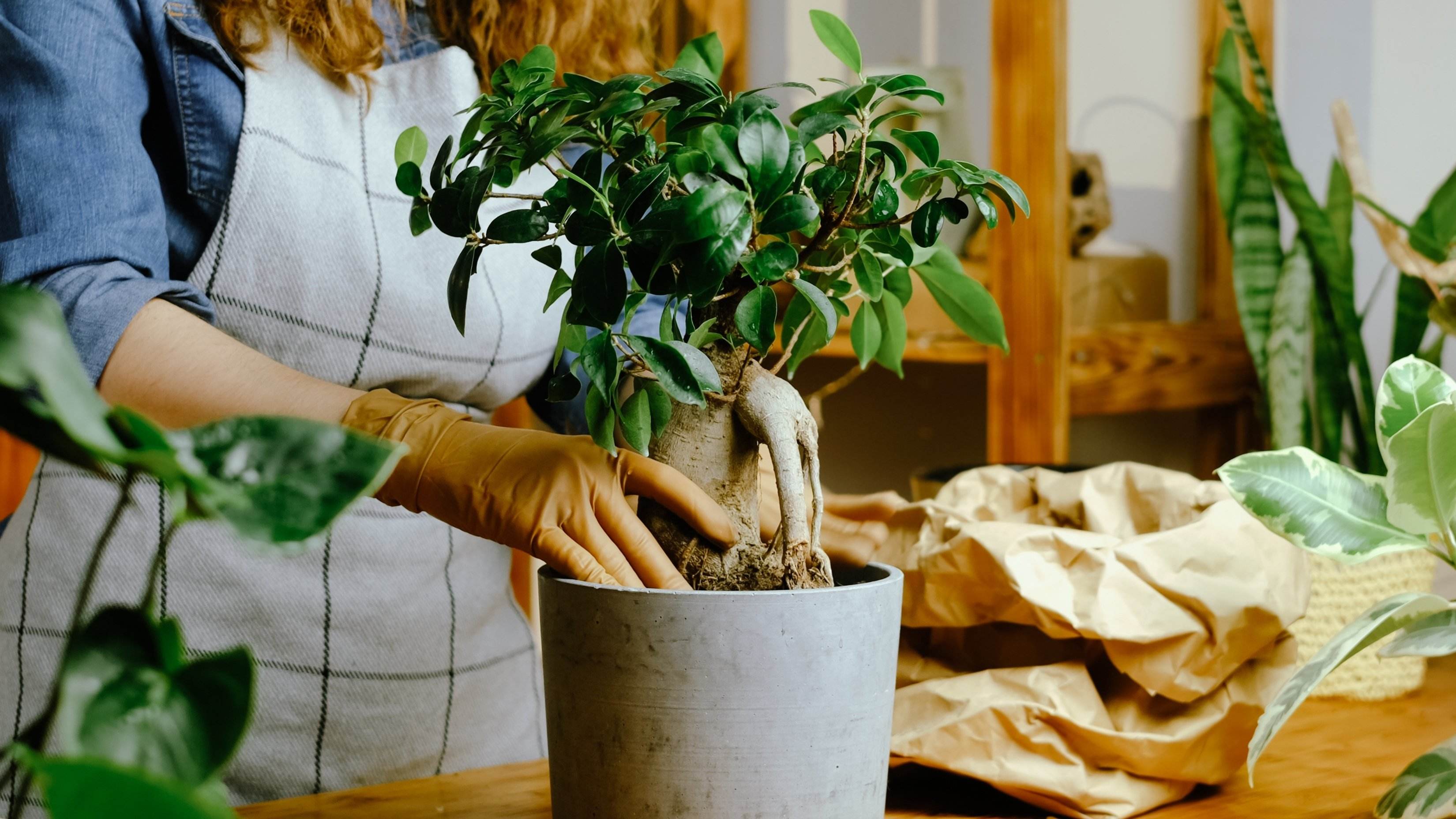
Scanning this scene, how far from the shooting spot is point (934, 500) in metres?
0.79

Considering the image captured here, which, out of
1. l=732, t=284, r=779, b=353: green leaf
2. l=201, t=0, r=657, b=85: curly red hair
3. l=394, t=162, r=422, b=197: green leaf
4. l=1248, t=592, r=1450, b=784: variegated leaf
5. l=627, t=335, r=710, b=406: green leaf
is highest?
l=201, t=0, r=657, b=85: curly red hair

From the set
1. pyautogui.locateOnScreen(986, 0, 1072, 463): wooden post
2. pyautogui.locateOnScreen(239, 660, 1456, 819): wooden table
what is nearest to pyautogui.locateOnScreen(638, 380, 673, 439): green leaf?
pyautogui.locateOnScreen(239, 660, 1456, 819): wooden table

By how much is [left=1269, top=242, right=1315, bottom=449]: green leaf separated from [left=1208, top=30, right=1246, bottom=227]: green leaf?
5.0 inches

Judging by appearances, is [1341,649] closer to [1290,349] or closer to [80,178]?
[80,178]

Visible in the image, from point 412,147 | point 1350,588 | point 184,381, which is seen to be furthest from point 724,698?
point 1350,588

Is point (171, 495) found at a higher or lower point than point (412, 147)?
lower

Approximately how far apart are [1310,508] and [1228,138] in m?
1.06

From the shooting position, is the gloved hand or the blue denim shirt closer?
the gloved hand

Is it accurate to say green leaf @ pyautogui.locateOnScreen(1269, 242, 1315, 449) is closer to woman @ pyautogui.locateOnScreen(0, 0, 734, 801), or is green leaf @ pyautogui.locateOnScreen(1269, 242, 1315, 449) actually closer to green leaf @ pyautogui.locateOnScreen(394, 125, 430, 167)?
woman @ pyautogui.locateOnScreen(0, 0, 734, 801)

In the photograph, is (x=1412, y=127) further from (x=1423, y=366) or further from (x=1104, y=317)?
(x=1423, y=366)

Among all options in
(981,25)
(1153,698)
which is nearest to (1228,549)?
(1153,698)

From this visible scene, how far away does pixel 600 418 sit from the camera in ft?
1.82

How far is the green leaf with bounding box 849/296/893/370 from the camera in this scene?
69 cm

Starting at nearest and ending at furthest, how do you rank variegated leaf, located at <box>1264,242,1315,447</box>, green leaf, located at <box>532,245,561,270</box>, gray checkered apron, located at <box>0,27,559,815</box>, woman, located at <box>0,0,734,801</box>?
green leaf, located at <box>532,245,561,270</box> < woman, located at <box>0,0,734,801</box> < gray checkered apron, located at <box>0,27,559,815</box> < variegated leaf, located at <box>1264,242,1315,447</box>
